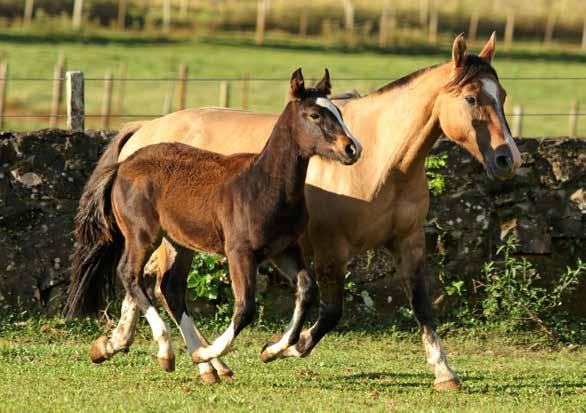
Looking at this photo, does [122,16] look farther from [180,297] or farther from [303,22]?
[180,297]

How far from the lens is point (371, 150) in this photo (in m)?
8.45

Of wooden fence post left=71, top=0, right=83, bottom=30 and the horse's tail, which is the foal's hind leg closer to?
the horse's tail

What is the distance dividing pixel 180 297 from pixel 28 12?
30992 mm

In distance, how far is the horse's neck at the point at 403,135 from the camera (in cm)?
825

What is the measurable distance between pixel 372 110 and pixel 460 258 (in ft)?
9.88

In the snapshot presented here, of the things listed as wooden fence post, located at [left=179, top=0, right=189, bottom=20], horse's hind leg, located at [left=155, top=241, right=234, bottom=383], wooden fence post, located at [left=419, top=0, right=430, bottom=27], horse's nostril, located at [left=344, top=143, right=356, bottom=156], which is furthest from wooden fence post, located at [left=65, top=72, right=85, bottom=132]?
wooden fence post, located at [left=419, top=0, right=430, bottom=27]

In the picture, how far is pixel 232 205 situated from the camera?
7.85 metres

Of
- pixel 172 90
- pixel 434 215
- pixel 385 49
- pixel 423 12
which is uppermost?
pixel 423 12

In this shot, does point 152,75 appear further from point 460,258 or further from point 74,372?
point 74,372

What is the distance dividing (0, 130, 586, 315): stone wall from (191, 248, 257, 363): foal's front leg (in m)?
3.52

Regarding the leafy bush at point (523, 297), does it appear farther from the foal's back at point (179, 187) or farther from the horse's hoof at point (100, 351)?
the horse's hoof at point (100, 351)

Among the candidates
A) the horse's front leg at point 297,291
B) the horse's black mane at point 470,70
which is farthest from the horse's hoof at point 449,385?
the horse's black mane at point 470,70

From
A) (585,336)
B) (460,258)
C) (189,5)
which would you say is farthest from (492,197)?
(189,5)

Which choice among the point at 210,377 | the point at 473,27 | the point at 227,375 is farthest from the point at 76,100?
the point at 473,27
